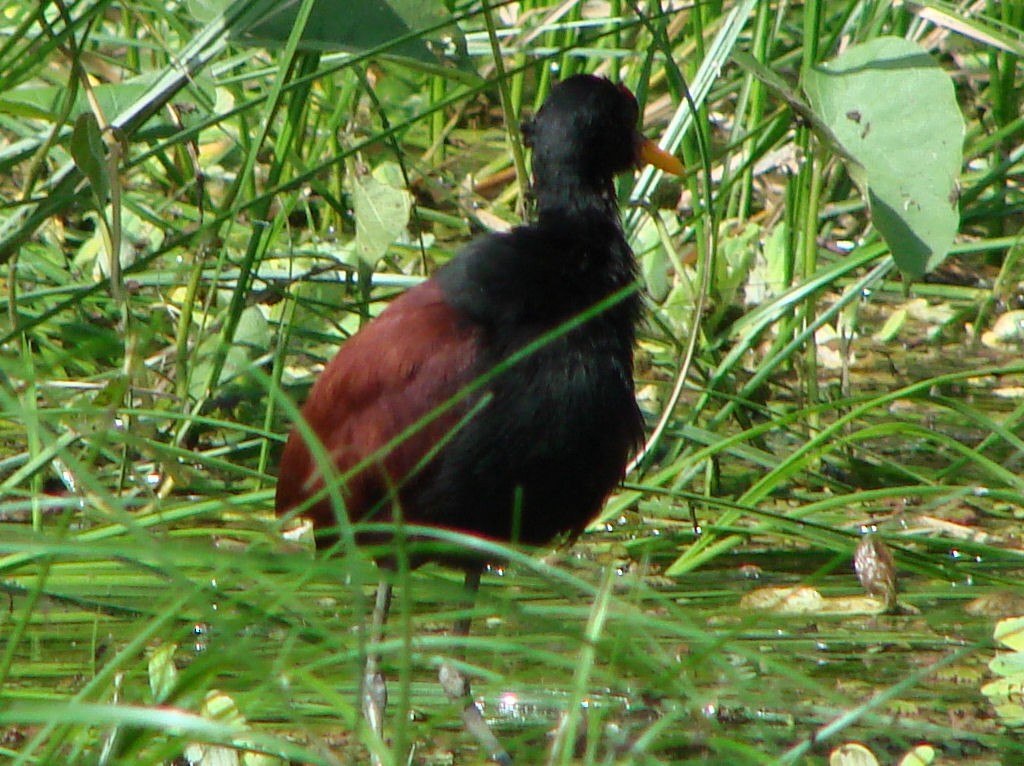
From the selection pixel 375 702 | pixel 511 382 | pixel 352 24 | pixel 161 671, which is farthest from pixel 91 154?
pixel 375 702

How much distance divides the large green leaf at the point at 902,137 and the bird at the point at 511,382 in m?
0.55

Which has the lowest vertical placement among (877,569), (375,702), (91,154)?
(375,702)

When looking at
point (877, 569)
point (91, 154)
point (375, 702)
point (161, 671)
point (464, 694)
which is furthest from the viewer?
point (877, 569)

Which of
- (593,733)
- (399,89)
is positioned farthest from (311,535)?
(399,89)

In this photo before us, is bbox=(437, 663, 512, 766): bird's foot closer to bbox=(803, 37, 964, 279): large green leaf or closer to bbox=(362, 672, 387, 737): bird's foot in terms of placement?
bbox=(362, 672, 387, 737): bird's foot

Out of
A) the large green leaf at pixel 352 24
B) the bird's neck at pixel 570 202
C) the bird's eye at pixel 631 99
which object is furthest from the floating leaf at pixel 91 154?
the bird's eye at pixel 631 99

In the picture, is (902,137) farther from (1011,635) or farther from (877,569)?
(1011,635)

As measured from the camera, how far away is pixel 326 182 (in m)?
4.99

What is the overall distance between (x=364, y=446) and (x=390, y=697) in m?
0.50

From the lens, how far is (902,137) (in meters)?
3.44

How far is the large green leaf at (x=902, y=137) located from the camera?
134 inches

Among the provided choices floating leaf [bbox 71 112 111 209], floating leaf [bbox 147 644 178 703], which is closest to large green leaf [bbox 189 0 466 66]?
floating leaf [bbox 71 112 111 209]

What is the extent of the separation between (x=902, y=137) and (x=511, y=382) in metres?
1.14

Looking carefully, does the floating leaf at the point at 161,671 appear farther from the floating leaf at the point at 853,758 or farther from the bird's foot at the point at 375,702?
the floating leaf at the point at 853,758
